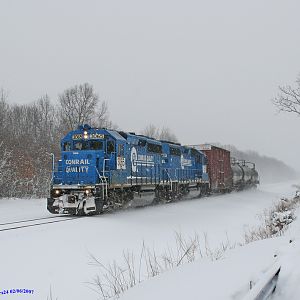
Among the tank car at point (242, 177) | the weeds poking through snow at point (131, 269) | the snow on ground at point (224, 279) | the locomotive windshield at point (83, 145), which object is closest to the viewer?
the snow on ground at point (224, 279)

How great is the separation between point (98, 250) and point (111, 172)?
22.9 ft

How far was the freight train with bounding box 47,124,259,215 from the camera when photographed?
50.6ft

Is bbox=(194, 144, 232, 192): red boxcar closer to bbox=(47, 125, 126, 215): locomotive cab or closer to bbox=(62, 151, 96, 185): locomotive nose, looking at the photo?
bbox=(47, 125, 126, 215): locomotive cab

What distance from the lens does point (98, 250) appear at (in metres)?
9.41

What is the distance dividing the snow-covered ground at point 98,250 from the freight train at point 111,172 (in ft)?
4.80

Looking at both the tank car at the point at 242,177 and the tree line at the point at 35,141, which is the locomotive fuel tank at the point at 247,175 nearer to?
the tank car at the point at 242,177

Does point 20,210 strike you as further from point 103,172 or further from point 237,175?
point 237,175

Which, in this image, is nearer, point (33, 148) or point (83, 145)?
point (83, 145)

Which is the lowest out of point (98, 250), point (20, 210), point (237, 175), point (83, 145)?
point (98, 250)

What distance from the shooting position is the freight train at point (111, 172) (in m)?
15.4

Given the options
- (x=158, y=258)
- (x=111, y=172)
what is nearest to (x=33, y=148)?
(x=111, y=172)

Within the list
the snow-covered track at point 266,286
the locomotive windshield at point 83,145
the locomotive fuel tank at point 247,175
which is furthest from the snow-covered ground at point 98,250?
the locomotive fuel tank at point 247,175

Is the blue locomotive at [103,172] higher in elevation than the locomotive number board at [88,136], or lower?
lower

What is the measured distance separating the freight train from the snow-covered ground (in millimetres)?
1462
